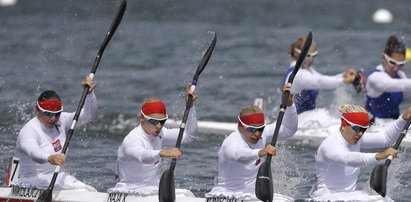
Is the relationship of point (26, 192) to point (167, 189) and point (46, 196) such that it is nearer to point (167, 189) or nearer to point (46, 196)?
point (46, 196)

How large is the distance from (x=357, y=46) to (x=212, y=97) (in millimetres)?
7868

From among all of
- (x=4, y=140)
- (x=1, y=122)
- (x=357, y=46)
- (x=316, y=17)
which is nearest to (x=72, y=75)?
(x=1, y=122)

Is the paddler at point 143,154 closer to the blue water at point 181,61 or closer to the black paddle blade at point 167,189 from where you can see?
the black paddle blade at point 167,189

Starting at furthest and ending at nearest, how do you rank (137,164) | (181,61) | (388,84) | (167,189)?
(181,61) → (388,84) → (137,164) → (167,189)

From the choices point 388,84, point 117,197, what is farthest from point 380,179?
point 388,84

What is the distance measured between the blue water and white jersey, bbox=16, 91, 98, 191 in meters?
2.18

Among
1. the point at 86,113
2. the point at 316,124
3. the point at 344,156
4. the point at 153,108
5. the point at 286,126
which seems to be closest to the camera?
the point at 344,156

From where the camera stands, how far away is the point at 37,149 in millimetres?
11656

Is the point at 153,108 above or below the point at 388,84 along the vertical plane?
above

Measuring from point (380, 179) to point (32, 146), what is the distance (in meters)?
4.06

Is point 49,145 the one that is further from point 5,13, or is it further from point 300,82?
point 5,13

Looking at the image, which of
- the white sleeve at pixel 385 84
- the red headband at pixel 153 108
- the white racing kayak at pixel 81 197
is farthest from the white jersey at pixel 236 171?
the white sleeve at pixel 385 84

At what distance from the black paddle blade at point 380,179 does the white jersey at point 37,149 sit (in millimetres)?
3697

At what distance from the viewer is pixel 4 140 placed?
17312 millimetres
